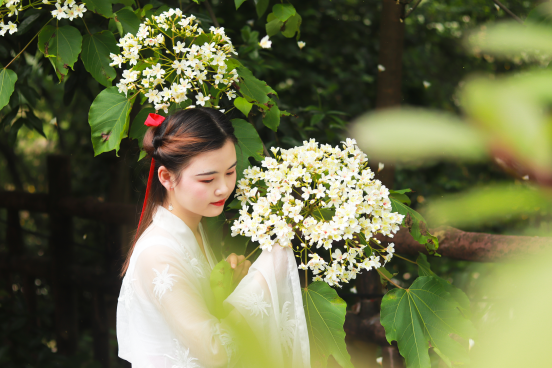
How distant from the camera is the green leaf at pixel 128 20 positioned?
4.41 ft

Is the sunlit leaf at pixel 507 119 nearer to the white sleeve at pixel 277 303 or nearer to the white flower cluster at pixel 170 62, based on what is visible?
the white sleeve at pixel 277 303

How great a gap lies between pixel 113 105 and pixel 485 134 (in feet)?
3.79

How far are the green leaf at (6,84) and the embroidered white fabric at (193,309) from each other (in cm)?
61

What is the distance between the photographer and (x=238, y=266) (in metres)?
1.22

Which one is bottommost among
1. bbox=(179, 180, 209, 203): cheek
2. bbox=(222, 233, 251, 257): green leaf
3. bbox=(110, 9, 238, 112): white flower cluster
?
bbox=(222, 233, 251, 257): green leaf

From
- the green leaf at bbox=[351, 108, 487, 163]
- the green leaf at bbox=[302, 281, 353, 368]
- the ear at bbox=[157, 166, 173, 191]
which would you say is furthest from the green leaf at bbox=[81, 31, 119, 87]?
the green leaf at bbox=[351, 108, 487, 163]

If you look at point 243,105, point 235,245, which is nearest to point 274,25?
point 243,105

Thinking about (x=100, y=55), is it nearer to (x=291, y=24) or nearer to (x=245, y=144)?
(x=245, y=144)

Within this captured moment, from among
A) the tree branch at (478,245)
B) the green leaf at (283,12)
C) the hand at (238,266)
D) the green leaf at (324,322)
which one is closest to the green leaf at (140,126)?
the hand at (238,266)

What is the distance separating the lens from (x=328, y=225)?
3.43ft

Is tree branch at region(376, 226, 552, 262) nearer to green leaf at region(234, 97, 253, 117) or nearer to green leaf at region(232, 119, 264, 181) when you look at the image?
green leaf at region(232, 119, 264, 181)

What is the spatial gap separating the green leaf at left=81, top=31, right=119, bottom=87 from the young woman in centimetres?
25

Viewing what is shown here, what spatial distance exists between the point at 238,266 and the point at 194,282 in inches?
5.2

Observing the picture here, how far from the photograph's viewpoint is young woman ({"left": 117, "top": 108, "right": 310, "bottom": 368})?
42.0 inches
